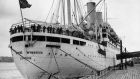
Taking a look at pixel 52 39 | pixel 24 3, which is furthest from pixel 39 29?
pixel 24 3

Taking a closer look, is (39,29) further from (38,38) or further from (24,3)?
(24,3)

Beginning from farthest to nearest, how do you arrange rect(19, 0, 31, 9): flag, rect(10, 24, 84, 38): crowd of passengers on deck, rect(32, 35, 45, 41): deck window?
1. rect(10, 24, 84, 38): crowd of passengers on deck
2. rect(32, 35, 45, 41): deck window
3. rect(19, 0, 31, 9): flag

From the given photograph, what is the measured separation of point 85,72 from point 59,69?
503 cm

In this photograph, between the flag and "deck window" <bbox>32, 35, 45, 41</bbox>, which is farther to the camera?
"deck window" <bbox>32, 35, 45, 41</bbox>

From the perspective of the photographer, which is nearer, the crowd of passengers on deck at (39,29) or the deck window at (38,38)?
the deck window at (38,38)

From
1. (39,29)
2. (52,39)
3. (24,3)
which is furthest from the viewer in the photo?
(52,39)

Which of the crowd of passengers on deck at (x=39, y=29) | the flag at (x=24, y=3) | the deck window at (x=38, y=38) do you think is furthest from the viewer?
the crowd of passengers on deck at (x=39, y=29)

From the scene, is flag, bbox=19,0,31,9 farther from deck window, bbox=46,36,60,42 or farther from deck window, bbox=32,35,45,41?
deck window, bbox=46,36,60,42

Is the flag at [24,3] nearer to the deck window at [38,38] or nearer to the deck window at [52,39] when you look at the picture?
the deck window at [38,38]

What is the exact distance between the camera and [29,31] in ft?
65.4

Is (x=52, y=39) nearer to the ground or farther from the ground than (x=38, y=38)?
nearer to the ground

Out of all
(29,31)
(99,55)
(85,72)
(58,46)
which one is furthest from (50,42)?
(99,55)

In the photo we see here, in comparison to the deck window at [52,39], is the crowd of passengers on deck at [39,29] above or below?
above

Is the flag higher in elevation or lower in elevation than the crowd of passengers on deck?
higher
